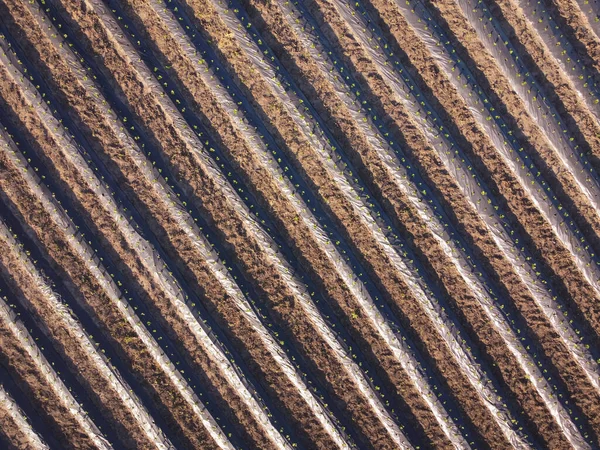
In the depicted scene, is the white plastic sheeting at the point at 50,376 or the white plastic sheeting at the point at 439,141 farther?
the white plastic sheeting at the point at 439,141

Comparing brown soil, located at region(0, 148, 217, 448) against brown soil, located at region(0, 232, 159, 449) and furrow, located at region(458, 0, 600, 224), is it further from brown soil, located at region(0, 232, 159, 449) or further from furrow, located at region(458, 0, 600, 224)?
furrow, located at region(458, 0, 600, 224)

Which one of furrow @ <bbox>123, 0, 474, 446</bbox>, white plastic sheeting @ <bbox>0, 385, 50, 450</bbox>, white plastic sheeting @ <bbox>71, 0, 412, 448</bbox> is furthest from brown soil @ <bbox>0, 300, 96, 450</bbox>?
furrow @ <bbox>123, 0, 474, 446</bbox>

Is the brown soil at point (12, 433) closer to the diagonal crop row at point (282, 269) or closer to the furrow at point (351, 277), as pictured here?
the diagonal crop row at point (282, 269)

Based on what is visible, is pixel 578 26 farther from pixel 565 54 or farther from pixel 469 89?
pixel 469 89

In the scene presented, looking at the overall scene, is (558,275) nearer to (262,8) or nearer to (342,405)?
(342,405)

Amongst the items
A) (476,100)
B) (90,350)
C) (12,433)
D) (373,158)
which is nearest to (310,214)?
(373,158)

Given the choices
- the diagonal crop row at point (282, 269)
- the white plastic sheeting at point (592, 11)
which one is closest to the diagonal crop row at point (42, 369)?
the diagonal crop row at point (282, 269)

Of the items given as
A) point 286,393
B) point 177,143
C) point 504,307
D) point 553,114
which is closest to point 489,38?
point 553,114
